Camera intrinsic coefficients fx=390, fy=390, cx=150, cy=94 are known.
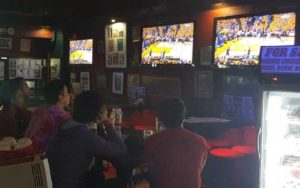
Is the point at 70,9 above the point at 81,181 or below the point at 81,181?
above

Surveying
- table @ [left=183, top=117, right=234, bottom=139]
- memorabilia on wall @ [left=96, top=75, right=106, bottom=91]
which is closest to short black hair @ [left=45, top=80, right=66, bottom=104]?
table @ [left=183, top=117, right=234, bottom=139]

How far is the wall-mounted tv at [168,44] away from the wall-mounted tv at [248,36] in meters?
0.57

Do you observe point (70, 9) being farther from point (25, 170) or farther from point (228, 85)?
point (25, 170)

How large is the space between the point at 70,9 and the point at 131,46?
5.09 ft

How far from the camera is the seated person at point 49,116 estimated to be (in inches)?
129

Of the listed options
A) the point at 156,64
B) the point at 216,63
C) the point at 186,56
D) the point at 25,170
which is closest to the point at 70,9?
the point at 156,64

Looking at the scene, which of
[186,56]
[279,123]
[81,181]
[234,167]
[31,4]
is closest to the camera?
[279,123]

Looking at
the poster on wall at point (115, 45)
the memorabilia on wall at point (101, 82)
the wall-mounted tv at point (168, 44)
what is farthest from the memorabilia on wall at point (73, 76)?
the wall-mounted tv at point (168, 44)

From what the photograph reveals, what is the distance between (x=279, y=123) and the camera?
2.42 m

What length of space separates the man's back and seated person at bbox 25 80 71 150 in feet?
3.13

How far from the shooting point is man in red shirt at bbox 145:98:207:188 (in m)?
2.62

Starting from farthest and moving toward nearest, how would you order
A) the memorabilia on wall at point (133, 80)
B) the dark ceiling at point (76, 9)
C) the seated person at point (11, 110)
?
the memorabilia on wall at point (133, 80) → the dark ceiling at point (76, 9) → the seated person at point (11, 110)

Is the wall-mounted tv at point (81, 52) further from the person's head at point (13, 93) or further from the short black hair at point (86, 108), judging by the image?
the short black hair at point (86, 108)

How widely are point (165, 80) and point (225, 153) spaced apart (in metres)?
2.05
